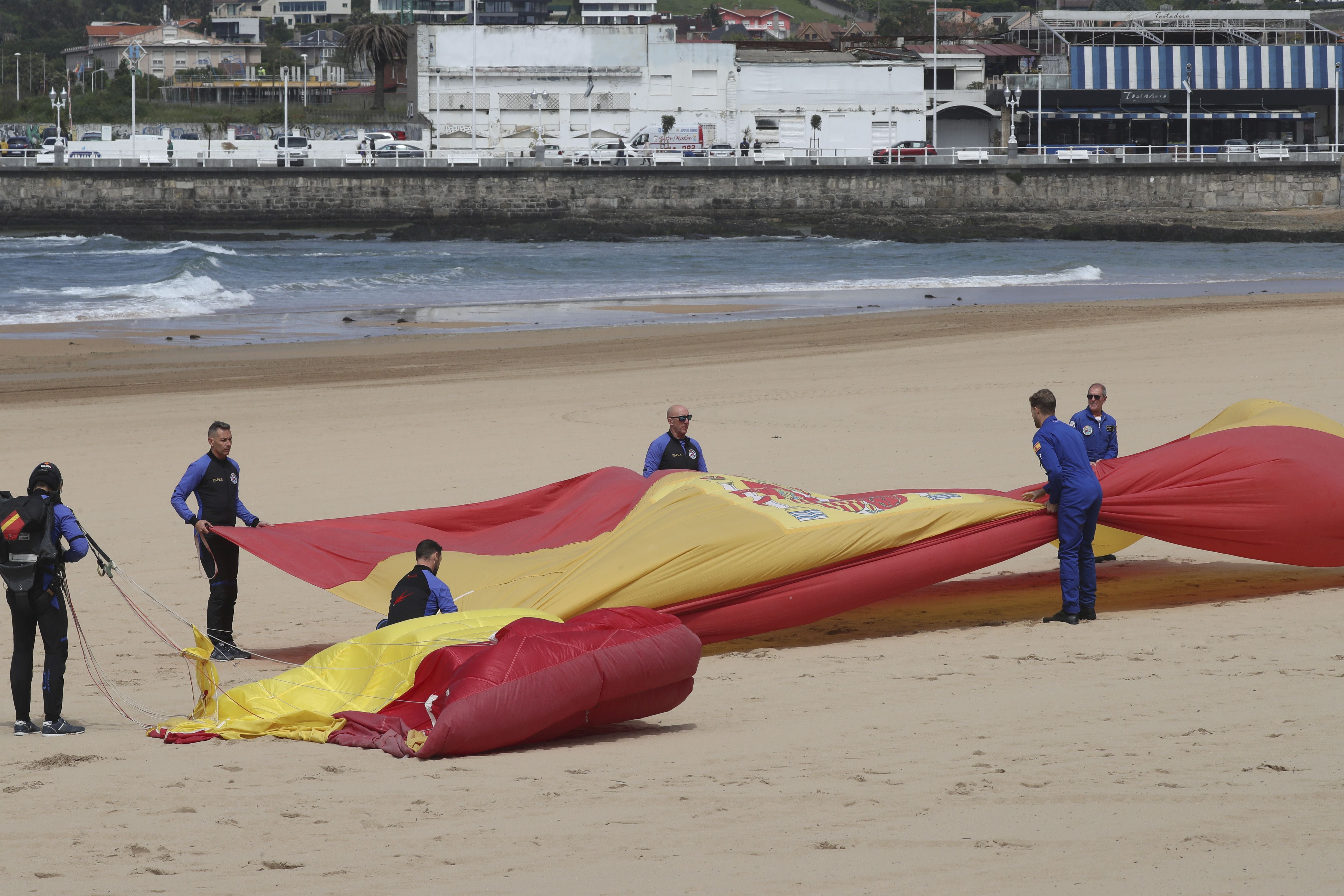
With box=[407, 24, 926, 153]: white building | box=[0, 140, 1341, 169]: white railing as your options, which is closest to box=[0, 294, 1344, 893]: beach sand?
box=[0, 140, 1341, 169]: white railing

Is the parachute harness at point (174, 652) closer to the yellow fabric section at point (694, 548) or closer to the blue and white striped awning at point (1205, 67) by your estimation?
the yellow fabric section at point (694, 548)

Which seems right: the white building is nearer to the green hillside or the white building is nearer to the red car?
the red car

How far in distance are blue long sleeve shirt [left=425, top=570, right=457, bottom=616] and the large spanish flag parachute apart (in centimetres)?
39

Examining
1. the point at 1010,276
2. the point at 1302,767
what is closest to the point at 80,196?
the point at 1010,276

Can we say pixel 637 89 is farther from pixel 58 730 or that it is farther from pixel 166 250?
pixel 58 730

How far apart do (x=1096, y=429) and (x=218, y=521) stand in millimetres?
5084

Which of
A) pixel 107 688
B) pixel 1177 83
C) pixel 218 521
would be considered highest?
pixel 1177 83

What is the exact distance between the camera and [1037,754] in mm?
4672

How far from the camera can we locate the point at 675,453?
7570 mm

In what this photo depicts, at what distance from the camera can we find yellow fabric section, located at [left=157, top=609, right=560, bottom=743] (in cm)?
523

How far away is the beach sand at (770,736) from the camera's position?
3803 millimetres

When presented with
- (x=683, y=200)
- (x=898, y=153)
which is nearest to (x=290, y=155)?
(x=683, y=200)

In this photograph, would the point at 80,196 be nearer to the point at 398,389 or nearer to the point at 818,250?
the point at 818,250

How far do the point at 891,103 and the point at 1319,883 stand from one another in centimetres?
5774
